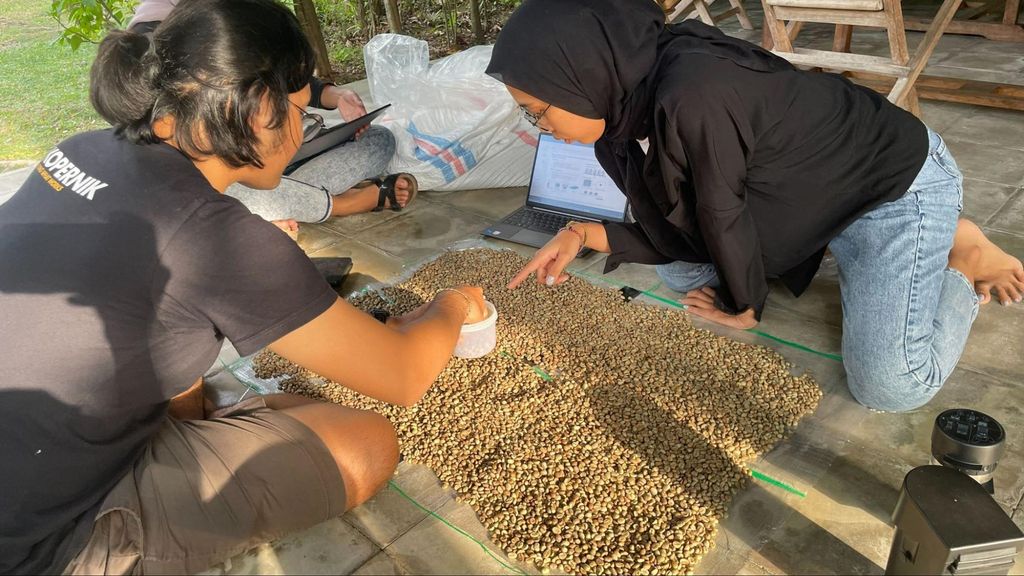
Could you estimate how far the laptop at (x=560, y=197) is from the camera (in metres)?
2.57

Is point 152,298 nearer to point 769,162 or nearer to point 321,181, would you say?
point 769,162

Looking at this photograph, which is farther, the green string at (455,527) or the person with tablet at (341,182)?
the person with tablet at (341,182)

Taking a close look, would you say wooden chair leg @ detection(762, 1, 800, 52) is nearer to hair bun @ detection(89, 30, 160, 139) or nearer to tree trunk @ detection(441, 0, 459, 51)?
tree trunk @ detection(441, 0, 459, 51)

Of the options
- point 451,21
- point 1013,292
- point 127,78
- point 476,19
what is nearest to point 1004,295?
point 1013,292

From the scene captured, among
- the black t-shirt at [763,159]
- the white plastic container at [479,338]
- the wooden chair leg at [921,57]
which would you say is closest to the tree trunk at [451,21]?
the wooden chair leg at [921,57]

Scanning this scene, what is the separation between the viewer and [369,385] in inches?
51.7

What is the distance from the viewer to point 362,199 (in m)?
2.94

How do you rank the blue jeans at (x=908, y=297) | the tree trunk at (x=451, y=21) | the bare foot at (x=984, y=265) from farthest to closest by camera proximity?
the tree trunk at (x=451, y=21) → the bare foot at (x=984, y=265) → the blue jeans at (x=908, y=297)

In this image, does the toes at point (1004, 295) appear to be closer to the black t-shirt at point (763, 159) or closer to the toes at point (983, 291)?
the toes at point (983, 291)

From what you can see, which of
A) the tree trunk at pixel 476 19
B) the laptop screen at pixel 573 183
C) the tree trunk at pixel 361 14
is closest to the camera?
the laptop screen at pixel 573 183

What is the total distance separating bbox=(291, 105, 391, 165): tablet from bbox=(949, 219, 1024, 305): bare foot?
6.63ft

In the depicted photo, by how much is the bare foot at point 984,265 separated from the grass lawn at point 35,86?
3.92 metres

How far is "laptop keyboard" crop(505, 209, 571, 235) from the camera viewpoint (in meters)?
2.63

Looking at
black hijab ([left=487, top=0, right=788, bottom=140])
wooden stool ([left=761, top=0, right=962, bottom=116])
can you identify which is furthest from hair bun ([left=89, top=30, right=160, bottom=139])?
wooden stool ([left=761, top=0, right=962, bottom=116])
